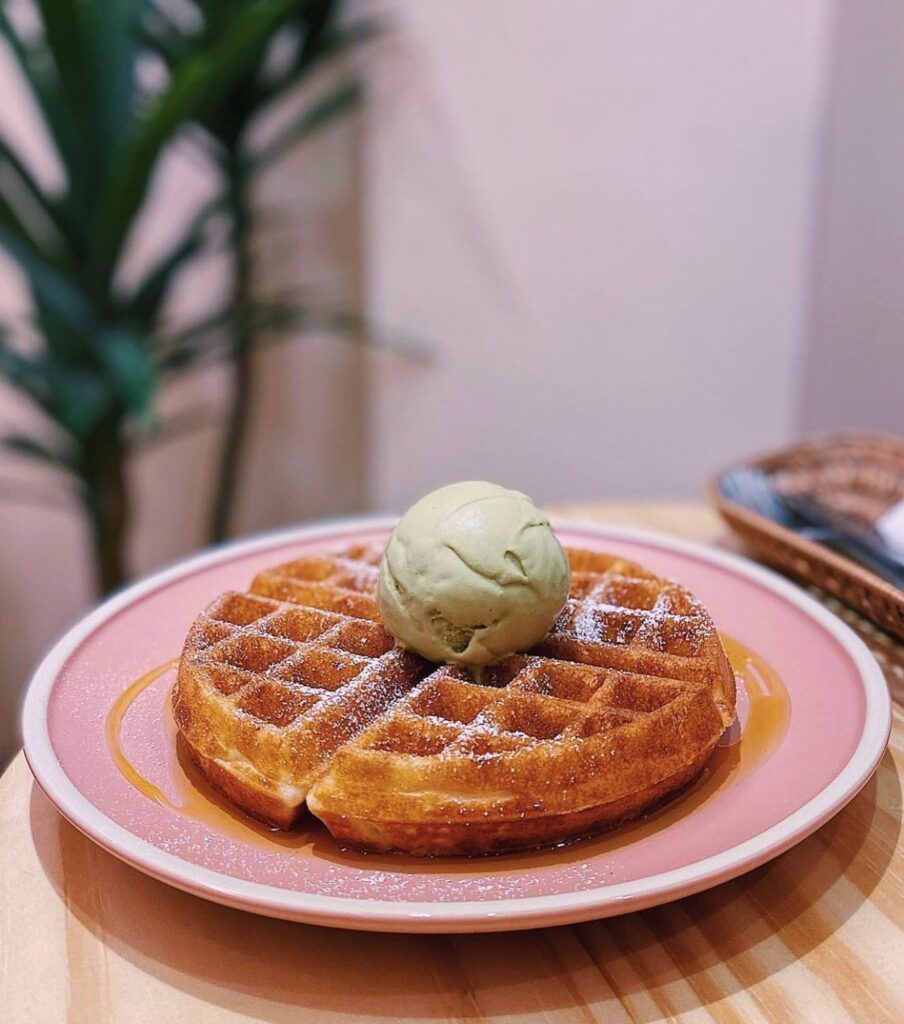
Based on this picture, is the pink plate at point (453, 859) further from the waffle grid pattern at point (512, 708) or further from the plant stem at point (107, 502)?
the plant stem at point (107, 502)

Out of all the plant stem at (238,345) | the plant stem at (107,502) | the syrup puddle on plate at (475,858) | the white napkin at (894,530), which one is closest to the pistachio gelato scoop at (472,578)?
the syrup puddle on plate at (475,858)

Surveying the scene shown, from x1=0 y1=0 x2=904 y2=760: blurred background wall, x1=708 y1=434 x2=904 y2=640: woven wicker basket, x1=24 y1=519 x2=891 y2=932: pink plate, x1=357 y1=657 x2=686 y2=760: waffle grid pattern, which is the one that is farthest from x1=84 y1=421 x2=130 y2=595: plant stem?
x1=357 y1=657 x2=686 y2=760: waffle grid pattern

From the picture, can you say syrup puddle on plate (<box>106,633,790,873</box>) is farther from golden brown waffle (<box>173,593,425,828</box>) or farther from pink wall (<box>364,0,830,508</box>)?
pink wall (<box>364,0,830,508</box>)

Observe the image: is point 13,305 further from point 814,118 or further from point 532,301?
point 814,118

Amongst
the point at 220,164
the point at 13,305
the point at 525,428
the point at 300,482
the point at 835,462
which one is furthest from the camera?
the point at 300,482

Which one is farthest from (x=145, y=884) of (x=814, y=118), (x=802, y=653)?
(x=814, y=118)
